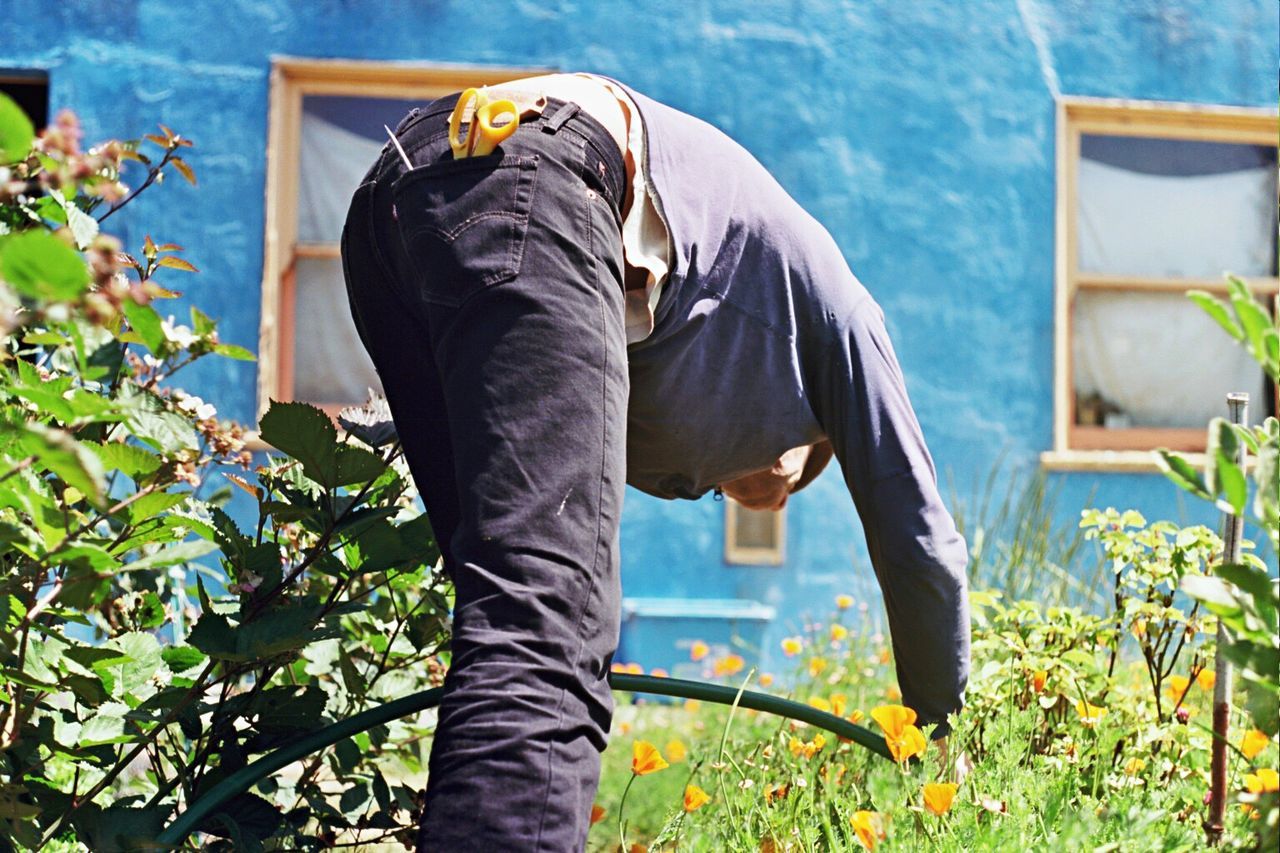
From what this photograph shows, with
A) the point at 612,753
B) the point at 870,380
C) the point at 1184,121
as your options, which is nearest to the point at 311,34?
the point at 612,753

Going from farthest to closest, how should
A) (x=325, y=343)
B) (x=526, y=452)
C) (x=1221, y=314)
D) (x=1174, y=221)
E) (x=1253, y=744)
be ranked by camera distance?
(x=1174, y=221), (x=325, y=343), (x=1253, y=744), (x=526, y=452), (x=1221, y=314)

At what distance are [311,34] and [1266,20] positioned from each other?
396cm

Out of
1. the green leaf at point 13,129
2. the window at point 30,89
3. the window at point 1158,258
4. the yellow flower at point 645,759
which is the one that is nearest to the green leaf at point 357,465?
the yellow flower at point 645,759

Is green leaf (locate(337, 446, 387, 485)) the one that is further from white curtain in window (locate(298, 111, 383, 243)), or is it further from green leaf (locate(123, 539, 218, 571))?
white curtain in window (locate(298, 111, 383, 243))

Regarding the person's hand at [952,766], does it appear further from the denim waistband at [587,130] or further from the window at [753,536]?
the window at [753,536]

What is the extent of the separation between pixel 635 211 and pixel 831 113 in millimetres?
3840

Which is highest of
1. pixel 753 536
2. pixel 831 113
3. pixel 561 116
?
pixel 831 113

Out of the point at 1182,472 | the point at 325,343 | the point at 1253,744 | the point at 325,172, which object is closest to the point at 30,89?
the point at 325,172

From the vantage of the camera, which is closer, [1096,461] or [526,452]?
[526,452]

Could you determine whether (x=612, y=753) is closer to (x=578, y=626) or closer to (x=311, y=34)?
(x=578, y=626)

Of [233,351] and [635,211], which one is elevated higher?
[635,211]

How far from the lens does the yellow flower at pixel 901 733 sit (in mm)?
1516

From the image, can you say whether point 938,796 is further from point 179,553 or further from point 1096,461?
point 1096,461

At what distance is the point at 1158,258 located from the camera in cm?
546
